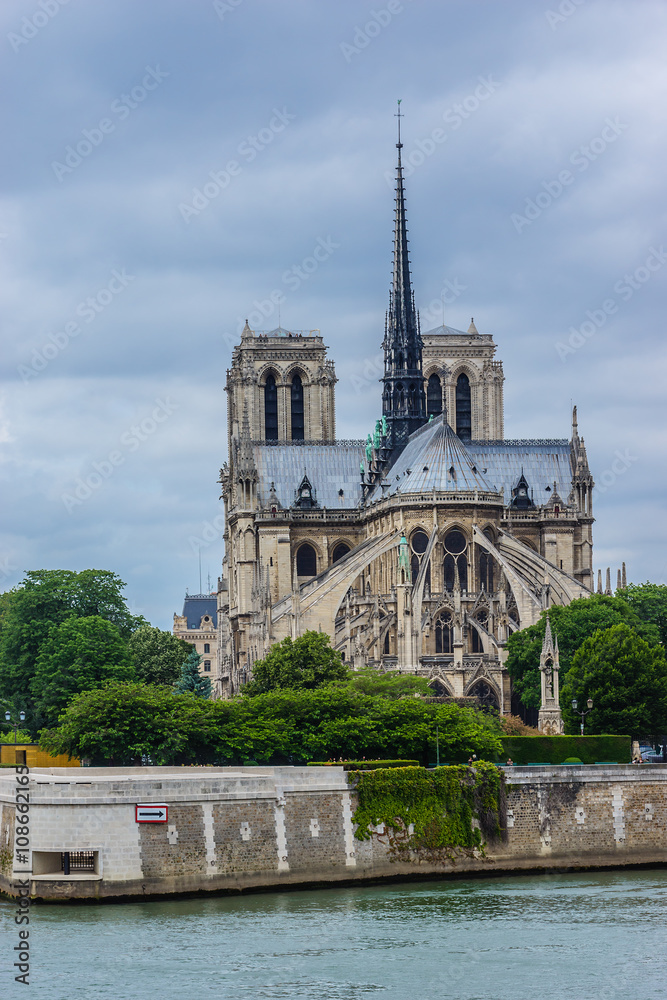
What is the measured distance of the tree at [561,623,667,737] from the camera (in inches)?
3219

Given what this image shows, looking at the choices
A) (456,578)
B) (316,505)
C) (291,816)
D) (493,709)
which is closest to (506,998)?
(291,816)

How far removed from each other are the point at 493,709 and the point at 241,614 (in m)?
30.4

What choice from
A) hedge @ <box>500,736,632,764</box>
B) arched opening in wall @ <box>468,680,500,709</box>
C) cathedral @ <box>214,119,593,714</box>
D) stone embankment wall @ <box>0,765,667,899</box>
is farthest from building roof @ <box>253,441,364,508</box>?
stone embankment wall @ <box>0,765,667,899</box>

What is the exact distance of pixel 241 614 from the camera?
398ft

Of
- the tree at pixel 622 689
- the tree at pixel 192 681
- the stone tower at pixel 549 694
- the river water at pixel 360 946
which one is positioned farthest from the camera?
the tree at pixel 192 681

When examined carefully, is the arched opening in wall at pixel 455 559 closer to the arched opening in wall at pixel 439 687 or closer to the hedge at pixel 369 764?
the arched opening in wall at pixel 439 687

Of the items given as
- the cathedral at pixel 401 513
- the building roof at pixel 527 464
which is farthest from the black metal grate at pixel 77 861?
the building roof at pixel 527 464

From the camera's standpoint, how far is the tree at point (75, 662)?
87.8 m

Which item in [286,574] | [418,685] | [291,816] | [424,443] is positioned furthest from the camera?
[286,574]

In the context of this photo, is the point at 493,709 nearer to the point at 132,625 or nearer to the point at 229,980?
the point at 132,625

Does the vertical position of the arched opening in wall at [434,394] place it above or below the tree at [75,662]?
above

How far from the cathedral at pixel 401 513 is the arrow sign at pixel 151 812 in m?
39.8

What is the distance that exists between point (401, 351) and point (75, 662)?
147ft

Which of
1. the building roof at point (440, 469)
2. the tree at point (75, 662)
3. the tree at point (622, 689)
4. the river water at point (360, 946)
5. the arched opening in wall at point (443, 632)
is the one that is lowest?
the river water at point (360, 946)
